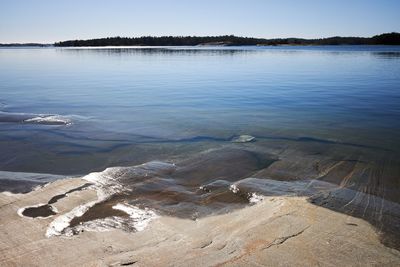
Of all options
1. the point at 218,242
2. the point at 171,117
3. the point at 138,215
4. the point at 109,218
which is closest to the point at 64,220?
the point at 109,218

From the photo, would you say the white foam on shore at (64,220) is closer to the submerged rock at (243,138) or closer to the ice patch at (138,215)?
the ice patch at (138,215)

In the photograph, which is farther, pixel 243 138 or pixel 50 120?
pixel 50 120

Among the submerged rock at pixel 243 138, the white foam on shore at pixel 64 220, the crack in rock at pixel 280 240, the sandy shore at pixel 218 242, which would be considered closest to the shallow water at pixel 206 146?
the submerged rock at pixel 243 138

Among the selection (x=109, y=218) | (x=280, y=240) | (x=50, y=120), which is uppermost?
(x=280, y=240)

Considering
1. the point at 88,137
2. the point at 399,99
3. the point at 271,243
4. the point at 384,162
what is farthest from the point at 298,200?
the point at 399,99

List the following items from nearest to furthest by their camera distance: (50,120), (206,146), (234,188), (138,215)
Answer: (138,215) < (234,188) < (206,146) < (50,120)

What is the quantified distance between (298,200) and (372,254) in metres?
1.94

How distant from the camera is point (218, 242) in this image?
5055 millimetres

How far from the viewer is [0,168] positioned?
9.20m

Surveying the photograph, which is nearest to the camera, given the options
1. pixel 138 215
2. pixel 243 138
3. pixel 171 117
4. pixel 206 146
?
pixel 138 215

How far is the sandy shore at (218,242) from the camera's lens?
457 centimetres

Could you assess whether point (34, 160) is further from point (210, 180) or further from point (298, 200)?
point (298, 200)

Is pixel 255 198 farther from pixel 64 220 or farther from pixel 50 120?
pixel 50 120

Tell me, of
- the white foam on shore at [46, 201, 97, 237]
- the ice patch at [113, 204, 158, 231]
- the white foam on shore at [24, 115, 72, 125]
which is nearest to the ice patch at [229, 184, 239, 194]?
the ice patch at [113, 204, 158, 231]
